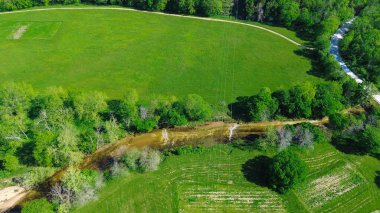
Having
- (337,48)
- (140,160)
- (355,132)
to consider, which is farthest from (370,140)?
(140,160)

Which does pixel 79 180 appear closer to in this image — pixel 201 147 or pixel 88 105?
pixel 88 105

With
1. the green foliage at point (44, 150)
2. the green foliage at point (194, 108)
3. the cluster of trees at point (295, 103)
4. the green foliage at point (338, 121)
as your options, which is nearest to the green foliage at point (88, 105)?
the green foliage at point (44, 150)

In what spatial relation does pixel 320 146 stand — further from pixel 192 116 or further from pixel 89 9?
pixel 89 9

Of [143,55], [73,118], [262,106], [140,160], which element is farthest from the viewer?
[143,55]

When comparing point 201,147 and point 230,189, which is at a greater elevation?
point 201,147

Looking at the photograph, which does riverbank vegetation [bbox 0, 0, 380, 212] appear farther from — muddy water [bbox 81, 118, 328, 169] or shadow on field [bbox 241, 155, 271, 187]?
muddy water [bbox 81, 118, 328, 169]

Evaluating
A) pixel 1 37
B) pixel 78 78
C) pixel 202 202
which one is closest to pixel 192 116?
pixel 202 202
